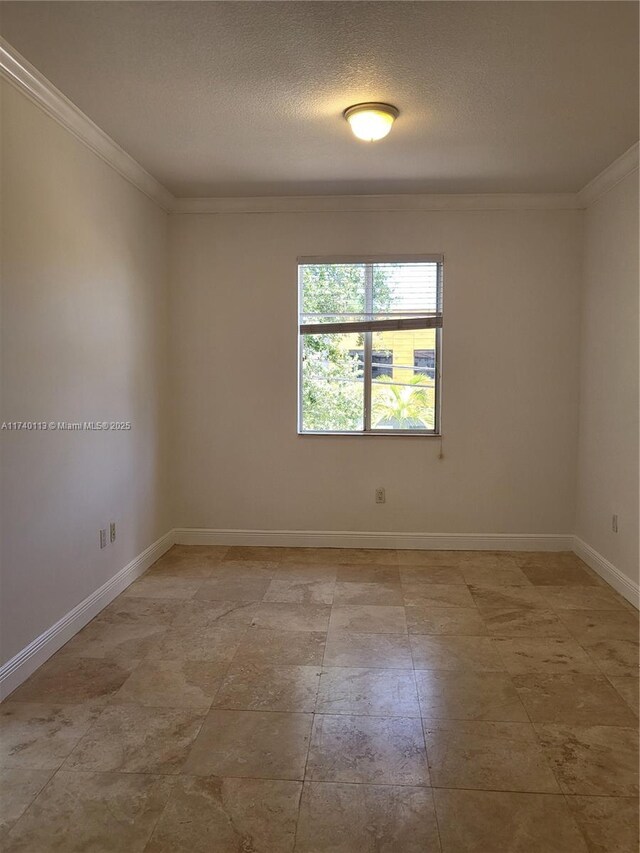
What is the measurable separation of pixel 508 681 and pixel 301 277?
3.26 m

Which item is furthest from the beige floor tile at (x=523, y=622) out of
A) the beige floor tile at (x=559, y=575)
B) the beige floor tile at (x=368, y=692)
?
the beige floor tile at (x=368, y=692)

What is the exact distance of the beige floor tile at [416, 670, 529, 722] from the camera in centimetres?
251

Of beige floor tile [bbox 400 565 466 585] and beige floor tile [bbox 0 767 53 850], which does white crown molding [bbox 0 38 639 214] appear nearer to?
beige floor tile [bbox 400 565 466 585]

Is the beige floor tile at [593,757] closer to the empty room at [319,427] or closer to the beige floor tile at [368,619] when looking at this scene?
the empty room at [319,427]

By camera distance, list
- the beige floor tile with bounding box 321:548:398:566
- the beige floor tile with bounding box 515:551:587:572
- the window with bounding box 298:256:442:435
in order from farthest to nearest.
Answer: the window with bounding box 298:256:442:435 → the beige floor tile with bounding box 321:548:398:566 → the beige floor tile with bounding box 515:551:587:572

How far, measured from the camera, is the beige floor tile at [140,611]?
3471mm

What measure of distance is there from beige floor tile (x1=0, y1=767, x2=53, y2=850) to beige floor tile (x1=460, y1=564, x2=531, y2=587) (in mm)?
2813

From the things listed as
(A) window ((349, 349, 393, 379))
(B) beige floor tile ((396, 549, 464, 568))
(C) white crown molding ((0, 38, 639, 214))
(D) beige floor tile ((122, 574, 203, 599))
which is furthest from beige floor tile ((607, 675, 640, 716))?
(C) white crown molding ((0, 38, 639, 214))

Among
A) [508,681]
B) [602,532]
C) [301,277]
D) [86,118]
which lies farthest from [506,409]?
[86,118]

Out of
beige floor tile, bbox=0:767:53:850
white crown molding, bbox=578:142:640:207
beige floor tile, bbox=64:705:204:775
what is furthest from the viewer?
white crown molding, bbox=578:142:640:207

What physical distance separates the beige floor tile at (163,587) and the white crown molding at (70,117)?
2.63 m

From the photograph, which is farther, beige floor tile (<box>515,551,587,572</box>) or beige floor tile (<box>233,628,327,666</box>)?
beige floor tile (<box>515,551,587,572</box>)

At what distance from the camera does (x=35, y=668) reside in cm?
287

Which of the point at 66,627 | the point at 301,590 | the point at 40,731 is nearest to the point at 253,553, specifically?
the point at 301,590
